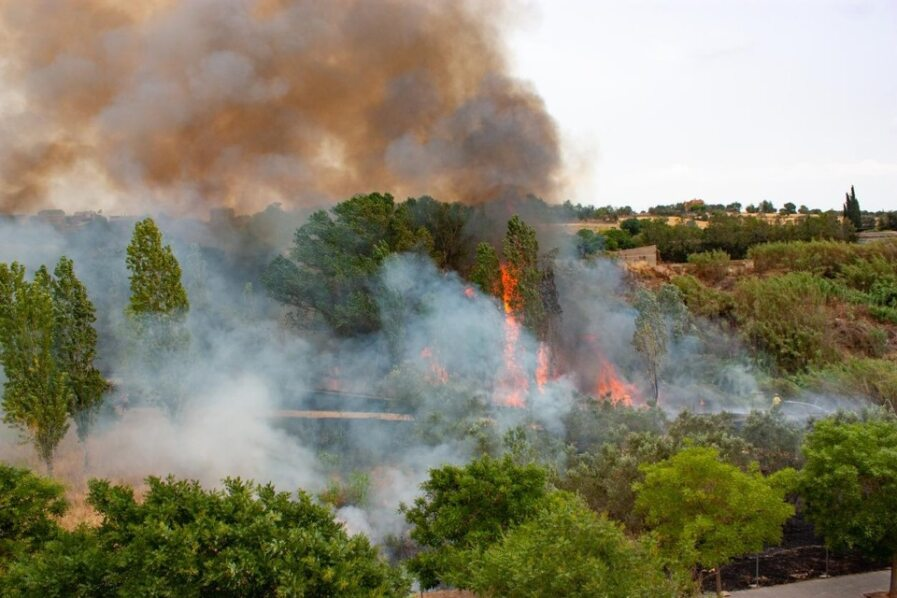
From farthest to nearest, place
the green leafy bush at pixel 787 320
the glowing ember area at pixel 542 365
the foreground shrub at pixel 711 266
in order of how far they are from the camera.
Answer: the foreground shrub at pixel 711 266 < the green leafy bush at pixel 787 320 < the glowing ember area at pixel 542 365

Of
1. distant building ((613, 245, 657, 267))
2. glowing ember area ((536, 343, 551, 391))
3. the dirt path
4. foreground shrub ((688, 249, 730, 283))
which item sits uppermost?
distant building ((613, 245, 657, 267))

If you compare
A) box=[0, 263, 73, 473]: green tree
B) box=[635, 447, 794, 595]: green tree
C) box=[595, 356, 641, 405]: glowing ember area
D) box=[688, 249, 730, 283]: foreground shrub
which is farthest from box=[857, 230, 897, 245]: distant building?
box=[0, 263, 73, 473]: green tree

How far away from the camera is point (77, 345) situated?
20109 millimetres

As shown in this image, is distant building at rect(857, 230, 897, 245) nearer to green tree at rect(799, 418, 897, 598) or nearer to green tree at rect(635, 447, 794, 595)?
green tree at rect(799, 418, 897, 598)

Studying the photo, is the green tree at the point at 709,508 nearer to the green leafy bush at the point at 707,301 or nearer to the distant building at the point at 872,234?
the green leafy bush at the point at 707,301

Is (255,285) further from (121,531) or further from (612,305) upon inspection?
(121,531)

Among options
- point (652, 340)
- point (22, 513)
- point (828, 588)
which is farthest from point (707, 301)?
point (22, 513)

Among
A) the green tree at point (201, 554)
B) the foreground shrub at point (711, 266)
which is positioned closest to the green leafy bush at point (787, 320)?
the foreground shrub at point (711, 266)

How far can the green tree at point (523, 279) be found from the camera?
28.5 metres

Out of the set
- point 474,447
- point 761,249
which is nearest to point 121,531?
point 474,447

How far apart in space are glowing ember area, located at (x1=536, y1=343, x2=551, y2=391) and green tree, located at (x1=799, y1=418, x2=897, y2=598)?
41.3 ft

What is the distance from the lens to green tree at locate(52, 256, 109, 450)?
20.0 metres

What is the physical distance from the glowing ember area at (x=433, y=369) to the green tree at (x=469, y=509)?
39.4ft

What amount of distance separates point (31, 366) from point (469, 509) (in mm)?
12196
